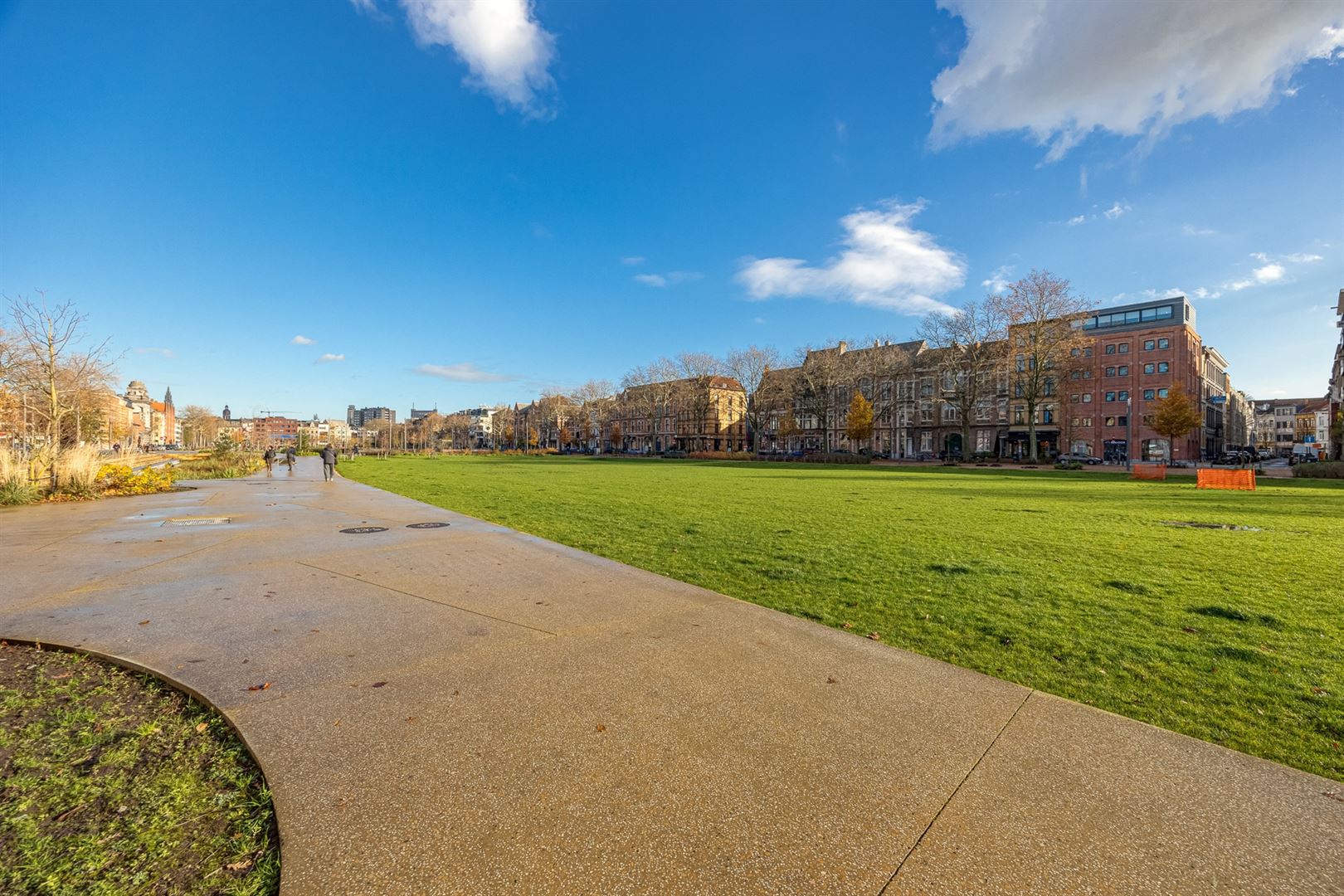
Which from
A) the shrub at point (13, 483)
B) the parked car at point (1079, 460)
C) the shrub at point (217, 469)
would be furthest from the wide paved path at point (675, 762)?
the parked car at point (1079, 460)

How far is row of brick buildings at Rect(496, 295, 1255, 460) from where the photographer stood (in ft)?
194

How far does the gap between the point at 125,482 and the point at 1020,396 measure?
66.3m

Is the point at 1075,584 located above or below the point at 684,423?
below

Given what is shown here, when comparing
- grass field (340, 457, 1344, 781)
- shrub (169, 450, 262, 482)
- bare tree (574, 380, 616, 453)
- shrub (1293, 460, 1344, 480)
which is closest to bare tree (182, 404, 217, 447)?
bare tree (574, 380, 616, 453)

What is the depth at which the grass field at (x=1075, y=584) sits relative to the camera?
404 cm

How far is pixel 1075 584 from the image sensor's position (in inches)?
282

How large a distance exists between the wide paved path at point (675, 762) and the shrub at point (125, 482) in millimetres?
14460

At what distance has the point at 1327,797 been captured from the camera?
2783 mm

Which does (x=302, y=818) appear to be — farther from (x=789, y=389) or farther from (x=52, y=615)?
(x=789, y=389)

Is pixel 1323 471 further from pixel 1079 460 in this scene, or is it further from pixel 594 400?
pixel 594 400

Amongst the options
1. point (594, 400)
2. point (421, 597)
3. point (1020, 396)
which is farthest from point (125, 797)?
point (594, 400)

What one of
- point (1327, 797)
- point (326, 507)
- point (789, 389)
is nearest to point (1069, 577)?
Result: point (1327, 797)

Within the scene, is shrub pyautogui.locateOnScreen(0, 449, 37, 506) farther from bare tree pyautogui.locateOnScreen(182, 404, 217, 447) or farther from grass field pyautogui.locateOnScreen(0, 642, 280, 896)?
bare tree pyautogui.locateOnScreen(182, 404, 217, 447)

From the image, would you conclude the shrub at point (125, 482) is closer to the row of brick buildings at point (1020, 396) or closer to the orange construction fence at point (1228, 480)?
the orange construction fence at point (1228, 480)
